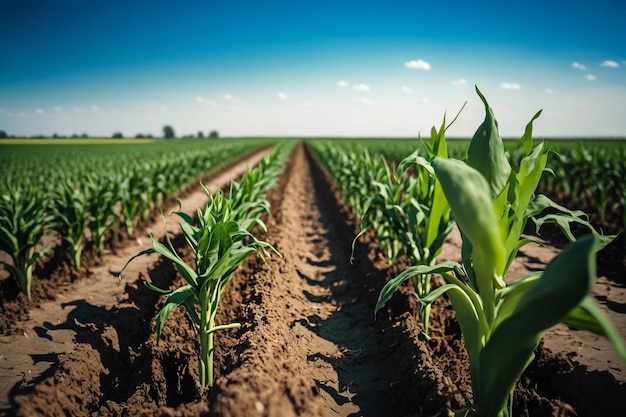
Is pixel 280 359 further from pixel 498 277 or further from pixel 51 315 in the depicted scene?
pixel 51 315

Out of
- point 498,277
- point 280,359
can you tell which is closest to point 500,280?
point 498,277

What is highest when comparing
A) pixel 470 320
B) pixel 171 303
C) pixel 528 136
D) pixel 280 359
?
pixel 528 136

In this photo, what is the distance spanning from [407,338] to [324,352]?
808 millimetres

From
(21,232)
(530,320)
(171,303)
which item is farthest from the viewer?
(21,232)

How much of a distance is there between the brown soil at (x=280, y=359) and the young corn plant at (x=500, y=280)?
2.04ft

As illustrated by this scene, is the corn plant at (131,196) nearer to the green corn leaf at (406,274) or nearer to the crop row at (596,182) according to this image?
the crop row at (596,182)

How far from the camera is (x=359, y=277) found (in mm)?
4875

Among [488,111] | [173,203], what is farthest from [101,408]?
[173,203]

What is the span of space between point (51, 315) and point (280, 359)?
326 cm

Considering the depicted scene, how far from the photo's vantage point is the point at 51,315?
396 centimetres

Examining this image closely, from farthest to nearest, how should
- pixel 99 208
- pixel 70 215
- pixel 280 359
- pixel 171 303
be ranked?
pixel 99 208 → pixel 70 215 → pixel 280 359 → pixel 171 303

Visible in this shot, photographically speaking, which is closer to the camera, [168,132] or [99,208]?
[99,208]

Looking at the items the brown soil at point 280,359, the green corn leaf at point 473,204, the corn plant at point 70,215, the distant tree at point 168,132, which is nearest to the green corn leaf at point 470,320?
the green corn leaf at point 473,204

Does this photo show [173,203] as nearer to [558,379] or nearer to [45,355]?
[45,355]
